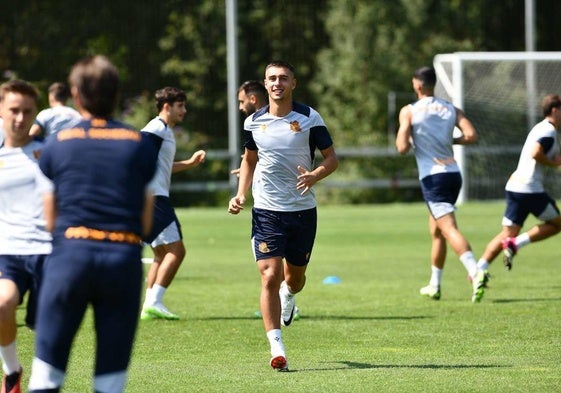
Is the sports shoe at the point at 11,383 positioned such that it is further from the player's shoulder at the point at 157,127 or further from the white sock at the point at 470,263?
the white sock at the point at 470,263

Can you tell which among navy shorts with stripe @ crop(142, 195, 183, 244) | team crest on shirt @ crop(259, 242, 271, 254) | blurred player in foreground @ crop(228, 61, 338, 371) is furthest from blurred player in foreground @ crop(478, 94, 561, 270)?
team crest on shirt @ crop(259, 242, 271, 254)

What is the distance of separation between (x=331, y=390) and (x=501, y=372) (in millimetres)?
1350

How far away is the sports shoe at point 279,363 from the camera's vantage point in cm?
860

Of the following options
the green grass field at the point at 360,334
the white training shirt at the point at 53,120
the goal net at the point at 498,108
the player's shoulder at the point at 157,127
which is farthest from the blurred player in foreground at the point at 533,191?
the goal net at the point at 498,108

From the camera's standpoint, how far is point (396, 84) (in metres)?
42.2

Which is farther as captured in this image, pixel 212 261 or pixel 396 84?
pixel 396 84

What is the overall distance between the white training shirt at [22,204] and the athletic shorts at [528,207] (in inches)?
330

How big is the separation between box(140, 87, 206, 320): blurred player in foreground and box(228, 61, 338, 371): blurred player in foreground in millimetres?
2361

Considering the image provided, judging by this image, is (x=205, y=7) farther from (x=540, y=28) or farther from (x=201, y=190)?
(x=540, y=28)

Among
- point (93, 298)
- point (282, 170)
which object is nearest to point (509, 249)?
point (282, 170)

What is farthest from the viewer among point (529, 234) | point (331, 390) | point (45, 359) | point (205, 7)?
point (205, 7)

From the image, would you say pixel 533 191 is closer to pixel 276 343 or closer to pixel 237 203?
pixel 237 203

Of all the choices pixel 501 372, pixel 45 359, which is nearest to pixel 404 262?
pixel 501 372

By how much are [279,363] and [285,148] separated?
5.57ft
